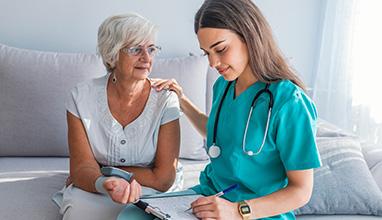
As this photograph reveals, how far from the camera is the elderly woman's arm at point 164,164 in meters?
1.76

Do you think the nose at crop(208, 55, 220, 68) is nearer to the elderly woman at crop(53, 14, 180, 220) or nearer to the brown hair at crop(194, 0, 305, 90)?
the brown hair at crop(194, 0, 305, 90)

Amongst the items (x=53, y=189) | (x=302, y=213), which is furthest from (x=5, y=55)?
(x=302, y=213)

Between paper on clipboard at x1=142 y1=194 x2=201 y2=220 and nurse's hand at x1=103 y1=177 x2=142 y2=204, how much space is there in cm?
4

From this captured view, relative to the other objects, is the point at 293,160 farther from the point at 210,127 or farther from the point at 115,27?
the point at 115,27

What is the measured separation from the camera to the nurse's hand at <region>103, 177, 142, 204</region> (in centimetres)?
150

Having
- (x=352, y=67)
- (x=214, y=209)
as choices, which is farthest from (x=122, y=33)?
(x=352, y=67)

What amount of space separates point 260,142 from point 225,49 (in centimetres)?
25

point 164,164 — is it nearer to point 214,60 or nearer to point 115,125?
point 115,125

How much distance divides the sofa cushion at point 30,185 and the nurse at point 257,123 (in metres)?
0.64

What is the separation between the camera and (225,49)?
1.41m

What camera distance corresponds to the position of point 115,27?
175cm

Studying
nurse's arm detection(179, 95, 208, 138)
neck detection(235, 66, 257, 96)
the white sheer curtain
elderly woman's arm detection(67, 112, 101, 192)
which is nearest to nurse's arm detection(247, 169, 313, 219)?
neck detection(235, 66, 257, 96)

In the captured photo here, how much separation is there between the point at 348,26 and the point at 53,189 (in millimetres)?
1512

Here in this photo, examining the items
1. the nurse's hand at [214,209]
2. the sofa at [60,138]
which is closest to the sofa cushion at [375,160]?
the sofa at [60,138]
